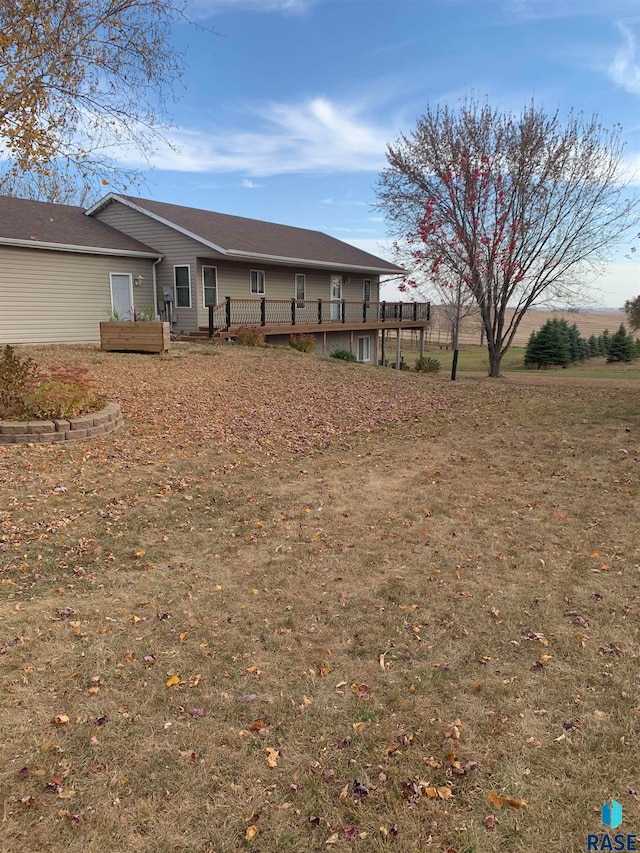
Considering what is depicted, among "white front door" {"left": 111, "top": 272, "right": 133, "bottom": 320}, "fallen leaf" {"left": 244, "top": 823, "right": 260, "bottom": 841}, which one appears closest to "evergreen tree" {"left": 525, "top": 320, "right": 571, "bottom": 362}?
"white front door" {"left": 111, "top": 272, "right": 133, "bottom": 320}

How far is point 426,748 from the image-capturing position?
2.53 metres

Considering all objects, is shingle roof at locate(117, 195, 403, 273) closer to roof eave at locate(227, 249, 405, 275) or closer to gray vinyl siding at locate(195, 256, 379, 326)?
roof eave at locate(227, 249, 405, 275)

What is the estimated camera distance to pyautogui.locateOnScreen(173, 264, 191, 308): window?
18375 millimetres

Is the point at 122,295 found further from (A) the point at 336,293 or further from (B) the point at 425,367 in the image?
(B) the point at 425,367

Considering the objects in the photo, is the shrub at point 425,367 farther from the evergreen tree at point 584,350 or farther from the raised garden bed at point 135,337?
the evergreen tree at point 584,350

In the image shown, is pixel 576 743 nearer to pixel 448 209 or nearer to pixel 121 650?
pixel 121 650

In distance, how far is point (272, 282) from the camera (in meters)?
21.6

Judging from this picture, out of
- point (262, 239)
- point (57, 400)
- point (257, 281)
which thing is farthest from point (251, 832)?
point (262, 239)

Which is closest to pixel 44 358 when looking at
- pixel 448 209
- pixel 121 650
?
pixel 121 650

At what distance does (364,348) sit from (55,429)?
21732mm

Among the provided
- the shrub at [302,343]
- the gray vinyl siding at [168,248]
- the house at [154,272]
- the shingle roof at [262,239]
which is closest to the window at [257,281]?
the house at [154,272]

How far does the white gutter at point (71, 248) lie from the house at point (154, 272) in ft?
0.10

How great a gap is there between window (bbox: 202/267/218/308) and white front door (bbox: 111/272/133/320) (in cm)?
245

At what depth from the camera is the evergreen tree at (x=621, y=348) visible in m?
41.4
